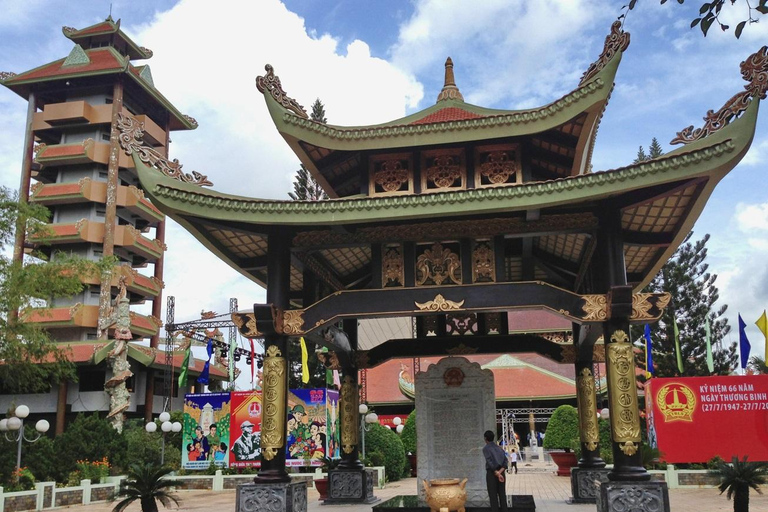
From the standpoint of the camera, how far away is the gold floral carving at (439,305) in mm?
10180

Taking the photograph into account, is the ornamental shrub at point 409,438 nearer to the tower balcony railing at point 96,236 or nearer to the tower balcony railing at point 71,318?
the tower balcony railing at point 71,318

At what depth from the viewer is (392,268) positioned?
10828 mm

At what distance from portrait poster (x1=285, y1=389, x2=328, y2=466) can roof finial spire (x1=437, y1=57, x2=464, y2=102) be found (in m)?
11.9

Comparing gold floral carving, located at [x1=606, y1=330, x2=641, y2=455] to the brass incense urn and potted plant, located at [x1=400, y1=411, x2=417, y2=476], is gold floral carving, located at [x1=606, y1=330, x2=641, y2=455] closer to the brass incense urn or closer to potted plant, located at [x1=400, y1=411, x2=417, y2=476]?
the brass incense urn

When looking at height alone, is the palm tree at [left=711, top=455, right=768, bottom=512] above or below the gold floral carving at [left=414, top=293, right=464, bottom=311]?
below

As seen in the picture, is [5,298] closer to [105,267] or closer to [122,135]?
[105,267]

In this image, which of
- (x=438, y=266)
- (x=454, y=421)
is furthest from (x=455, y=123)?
(x=454, y=421)

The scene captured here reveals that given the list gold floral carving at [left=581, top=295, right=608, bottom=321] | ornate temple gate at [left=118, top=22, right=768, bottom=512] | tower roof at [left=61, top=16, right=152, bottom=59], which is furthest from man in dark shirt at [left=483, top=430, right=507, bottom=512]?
tower roof at [left=61, top=16, right=152, bottom=59]

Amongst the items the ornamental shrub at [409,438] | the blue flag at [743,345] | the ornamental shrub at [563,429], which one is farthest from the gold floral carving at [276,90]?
the ornamental shrub at [563,429]

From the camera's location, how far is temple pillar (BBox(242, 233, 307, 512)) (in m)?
9.88

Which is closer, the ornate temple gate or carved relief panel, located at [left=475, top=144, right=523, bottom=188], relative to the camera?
the ornate temple gate

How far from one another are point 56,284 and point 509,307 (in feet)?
54.6

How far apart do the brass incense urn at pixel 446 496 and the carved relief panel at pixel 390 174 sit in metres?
4.78

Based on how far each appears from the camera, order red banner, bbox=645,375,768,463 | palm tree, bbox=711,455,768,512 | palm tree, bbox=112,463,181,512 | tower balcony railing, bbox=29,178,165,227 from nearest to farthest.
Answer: palm tree, bbox=112,463,181,512, palm tree, bbox=711,455,768,512, red banner, bbox=645,375,768,463, tower balcony railing, bbox=29,178,165,227
